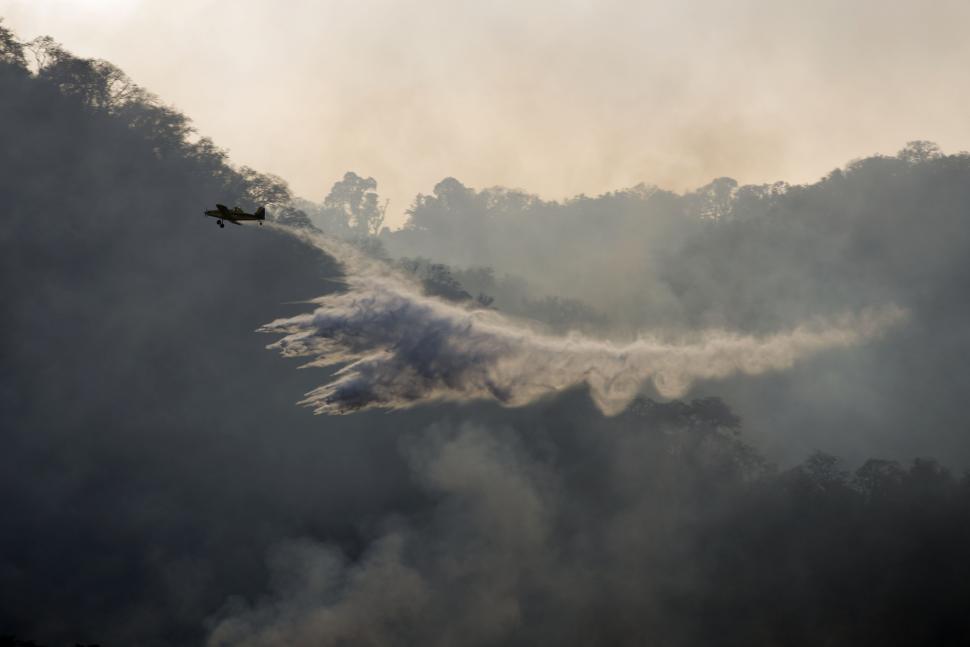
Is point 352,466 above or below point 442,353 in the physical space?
below

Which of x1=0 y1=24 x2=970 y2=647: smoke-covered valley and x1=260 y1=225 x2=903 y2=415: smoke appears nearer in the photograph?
x1=260 y1=225 x2=903 y2=415: smoke

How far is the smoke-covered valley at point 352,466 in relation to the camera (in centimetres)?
11038

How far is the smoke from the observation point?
6488cm

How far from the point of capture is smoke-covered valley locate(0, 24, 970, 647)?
110m

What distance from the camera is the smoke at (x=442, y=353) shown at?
64.9 meters

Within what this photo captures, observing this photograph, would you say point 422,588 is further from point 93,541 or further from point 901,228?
point 901,228

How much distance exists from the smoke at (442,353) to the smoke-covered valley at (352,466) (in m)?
6.73

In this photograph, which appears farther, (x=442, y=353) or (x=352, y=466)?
(x=352, y=466)

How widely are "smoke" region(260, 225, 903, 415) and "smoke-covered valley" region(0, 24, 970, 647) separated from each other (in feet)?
22.1

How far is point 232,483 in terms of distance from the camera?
123 m

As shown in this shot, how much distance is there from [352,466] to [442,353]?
60719 millimetres

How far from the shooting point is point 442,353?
67500mm

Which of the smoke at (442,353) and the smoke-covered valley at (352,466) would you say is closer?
the smoke at (442,353)

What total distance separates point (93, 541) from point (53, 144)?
185ft
